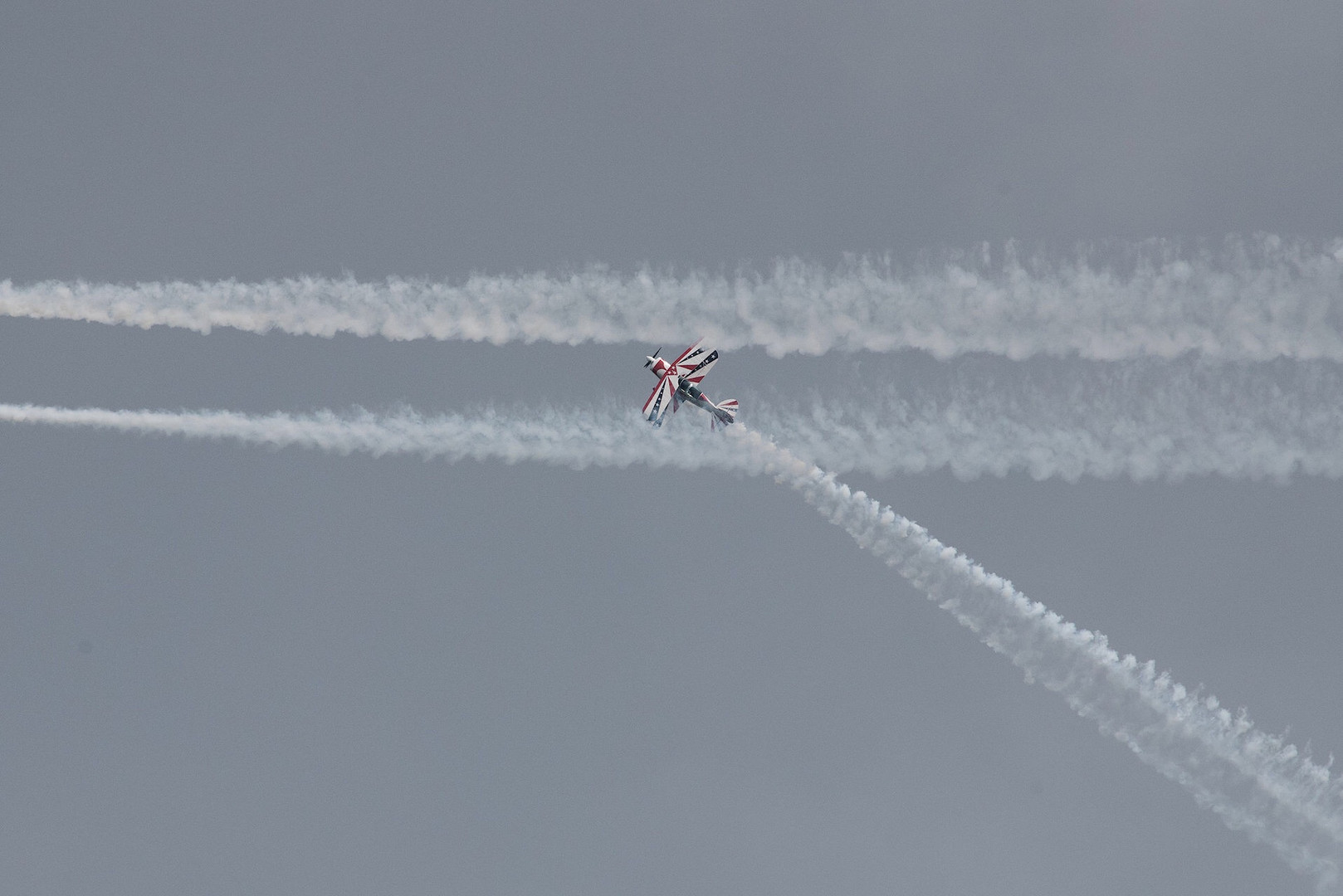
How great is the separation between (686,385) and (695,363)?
108 cm

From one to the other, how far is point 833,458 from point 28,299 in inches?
1407

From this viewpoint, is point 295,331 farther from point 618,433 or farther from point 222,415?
point 618,433

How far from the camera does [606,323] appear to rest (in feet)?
214

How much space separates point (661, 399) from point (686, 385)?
4.93 ft

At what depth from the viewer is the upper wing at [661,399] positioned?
6844 cm

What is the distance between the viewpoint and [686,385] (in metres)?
69.4

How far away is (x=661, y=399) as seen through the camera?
68812 millimetres

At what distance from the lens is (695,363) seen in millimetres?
69250

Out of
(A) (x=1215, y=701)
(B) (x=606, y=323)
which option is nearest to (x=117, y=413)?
(B) (x=606, y=323)

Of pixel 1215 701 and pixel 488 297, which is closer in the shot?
pixel 1215 701

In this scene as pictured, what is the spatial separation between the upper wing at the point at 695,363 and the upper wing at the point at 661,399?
437 millimetres

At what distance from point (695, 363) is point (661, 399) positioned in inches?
91.7

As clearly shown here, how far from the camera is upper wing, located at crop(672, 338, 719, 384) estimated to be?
68938mm

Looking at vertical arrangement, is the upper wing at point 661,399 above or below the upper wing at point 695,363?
below
